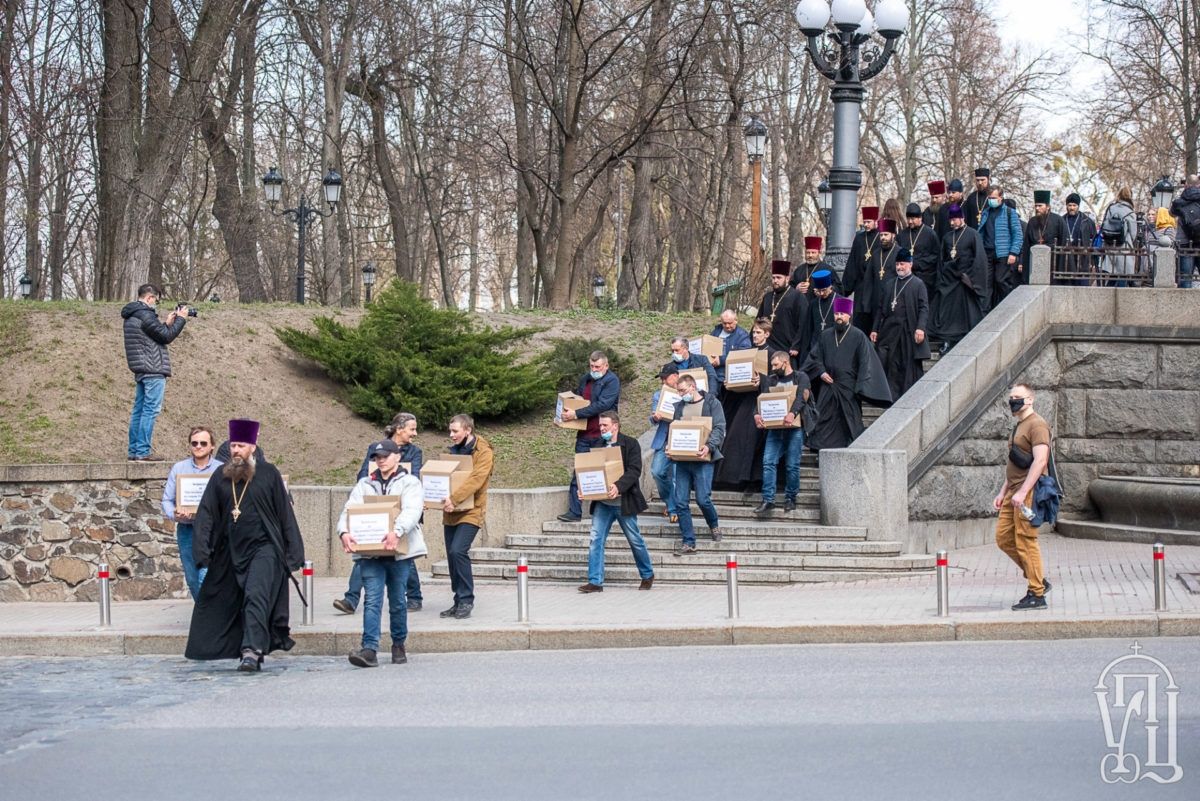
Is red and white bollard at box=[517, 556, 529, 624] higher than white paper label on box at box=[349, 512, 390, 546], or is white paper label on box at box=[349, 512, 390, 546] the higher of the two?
white paper label on box at box=[349, 512, 390, 546]

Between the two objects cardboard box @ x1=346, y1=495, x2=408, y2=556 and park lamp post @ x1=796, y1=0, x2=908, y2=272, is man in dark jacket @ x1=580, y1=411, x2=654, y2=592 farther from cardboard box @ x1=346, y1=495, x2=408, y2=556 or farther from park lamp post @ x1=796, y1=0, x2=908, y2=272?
park lamp post @ x1=796, y1=0, x2=908, y2=272

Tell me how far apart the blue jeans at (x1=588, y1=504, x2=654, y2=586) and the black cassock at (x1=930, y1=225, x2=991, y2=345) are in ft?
22.7

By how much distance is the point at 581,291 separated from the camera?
58062 mm

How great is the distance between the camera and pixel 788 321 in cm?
1977

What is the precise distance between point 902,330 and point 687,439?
4.63m

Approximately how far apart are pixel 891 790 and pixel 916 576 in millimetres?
A: 8400

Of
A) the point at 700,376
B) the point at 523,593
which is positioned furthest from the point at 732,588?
the point at 700,376

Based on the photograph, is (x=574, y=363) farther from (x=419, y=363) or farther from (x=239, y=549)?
(x=239, y=549)

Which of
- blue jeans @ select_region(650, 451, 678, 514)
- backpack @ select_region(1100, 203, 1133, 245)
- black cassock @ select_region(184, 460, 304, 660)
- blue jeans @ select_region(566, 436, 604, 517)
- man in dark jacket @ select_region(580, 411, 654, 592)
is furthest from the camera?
backpack @ select_region(1100, 203, 1133, 245)

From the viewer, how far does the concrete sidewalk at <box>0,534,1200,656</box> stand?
42.0 feet

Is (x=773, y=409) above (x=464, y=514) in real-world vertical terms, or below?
above

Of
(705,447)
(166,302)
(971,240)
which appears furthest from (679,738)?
(166,302)

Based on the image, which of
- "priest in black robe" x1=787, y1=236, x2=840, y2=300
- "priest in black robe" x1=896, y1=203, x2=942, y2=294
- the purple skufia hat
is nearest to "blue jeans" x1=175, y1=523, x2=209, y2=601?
the purple skufia hat

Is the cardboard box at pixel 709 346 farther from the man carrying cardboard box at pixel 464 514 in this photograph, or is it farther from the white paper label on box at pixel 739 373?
the man carrying cardboard box at pixel 464 514
